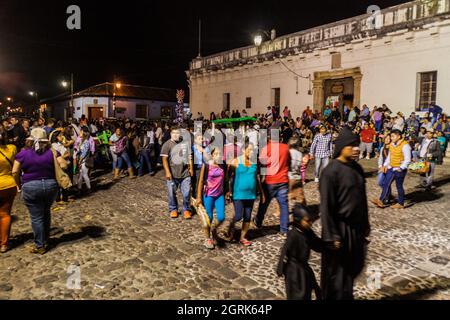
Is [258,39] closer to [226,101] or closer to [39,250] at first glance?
[226,101]

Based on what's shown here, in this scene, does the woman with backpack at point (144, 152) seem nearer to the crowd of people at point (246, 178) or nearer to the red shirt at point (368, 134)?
the crowd of people at point (246, 178)

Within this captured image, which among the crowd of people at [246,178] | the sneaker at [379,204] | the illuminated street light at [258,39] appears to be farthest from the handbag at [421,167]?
the illuminated street light at [258,39]

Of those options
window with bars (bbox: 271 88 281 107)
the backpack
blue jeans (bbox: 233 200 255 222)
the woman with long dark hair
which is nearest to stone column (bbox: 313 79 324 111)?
window with bars (bbox: 271 88 281 107)

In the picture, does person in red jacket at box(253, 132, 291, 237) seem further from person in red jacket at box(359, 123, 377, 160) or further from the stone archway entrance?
the stone archway entrance

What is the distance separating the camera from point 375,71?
61.9 ft

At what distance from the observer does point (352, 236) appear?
11.4 ft

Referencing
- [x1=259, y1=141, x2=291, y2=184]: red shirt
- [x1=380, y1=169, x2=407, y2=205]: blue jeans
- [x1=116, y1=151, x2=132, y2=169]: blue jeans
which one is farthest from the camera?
[x1=116, y1=151, x2=132, y2=169]: blue jeans

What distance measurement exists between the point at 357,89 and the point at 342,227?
18028mm

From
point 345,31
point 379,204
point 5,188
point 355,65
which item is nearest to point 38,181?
point 5,188

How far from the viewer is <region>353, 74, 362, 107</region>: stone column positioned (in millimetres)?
19609

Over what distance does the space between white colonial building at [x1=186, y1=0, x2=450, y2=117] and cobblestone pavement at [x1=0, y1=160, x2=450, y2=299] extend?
11.1m

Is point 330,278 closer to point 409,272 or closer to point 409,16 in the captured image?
point 409,272

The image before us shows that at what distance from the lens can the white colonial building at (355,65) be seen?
16.6m
